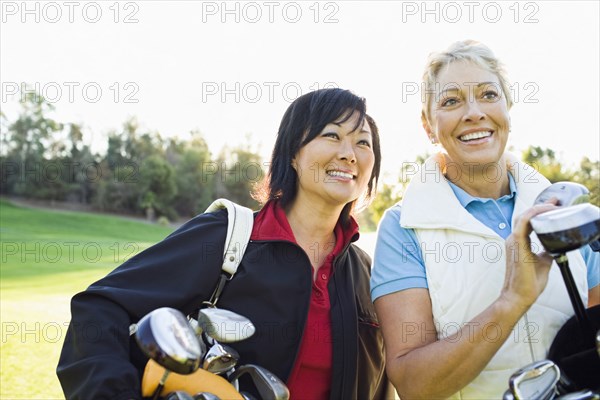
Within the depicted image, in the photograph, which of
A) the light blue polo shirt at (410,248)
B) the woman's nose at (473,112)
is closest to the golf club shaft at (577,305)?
the light blue polo shirt at (410,248)

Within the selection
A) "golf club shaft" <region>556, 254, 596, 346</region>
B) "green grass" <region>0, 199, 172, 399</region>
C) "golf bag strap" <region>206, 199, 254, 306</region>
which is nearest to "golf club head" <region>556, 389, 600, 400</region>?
"golf club shaft" <region>556, 254, 596, 346</region>

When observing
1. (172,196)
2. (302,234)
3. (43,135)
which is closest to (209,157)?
(172,196)

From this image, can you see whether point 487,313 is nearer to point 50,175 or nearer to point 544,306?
point 544,306

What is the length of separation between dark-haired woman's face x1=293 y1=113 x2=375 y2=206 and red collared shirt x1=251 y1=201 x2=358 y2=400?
0.89 ft

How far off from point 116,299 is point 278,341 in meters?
0.67

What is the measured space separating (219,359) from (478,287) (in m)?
0.95

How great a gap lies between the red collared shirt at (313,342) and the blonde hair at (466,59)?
0.87 metres

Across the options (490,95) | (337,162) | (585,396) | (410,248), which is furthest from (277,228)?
(585,396)

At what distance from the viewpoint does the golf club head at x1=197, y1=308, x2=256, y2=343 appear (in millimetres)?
2129

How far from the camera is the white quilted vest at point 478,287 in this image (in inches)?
84.0

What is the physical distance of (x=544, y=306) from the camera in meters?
2.15

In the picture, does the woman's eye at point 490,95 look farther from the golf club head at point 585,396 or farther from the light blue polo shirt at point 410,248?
the golf club head at point 585,396

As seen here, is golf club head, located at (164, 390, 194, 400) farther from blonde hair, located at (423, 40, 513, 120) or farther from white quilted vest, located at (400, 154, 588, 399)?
blonde hair, located at (423, 40, 513, 120)

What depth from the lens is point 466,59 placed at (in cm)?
234
